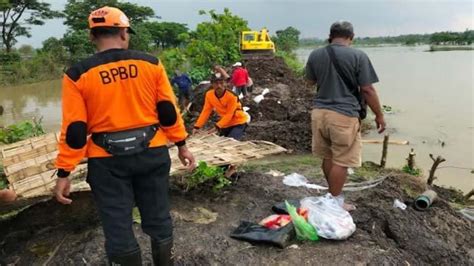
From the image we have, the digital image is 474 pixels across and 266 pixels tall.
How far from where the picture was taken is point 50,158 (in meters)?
4.32

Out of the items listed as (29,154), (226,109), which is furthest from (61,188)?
(226,109)

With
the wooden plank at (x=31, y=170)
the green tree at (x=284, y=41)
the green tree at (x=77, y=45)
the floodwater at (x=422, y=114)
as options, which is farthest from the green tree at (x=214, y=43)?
the green tree at (x=284, y=41)

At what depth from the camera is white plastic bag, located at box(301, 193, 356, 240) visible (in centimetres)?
349

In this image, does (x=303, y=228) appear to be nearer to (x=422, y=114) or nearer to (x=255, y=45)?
(x=422, y=114)

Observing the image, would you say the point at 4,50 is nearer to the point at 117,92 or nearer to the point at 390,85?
the point at 390,85

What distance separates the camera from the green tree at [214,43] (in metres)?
18.1

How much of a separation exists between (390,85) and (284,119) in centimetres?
1286

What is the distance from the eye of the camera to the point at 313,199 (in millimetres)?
3891

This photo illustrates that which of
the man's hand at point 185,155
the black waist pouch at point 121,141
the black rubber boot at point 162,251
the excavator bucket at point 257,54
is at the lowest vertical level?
the excavator bucket at point 257,54

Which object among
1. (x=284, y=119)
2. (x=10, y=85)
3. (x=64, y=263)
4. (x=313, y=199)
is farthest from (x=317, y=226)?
(x=10, y=85)

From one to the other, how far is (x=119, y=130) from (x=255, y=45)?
23422 mm

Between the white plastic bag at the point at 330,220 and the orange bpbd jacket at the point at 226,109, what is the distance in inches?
78.8

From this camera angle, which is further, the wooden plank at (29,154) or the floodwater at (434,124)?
the floodwater at (434,124)

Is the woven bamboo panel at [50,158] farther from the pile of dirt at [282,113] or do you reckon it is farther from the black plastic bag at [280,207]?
the pile of dirt at [282,113]
